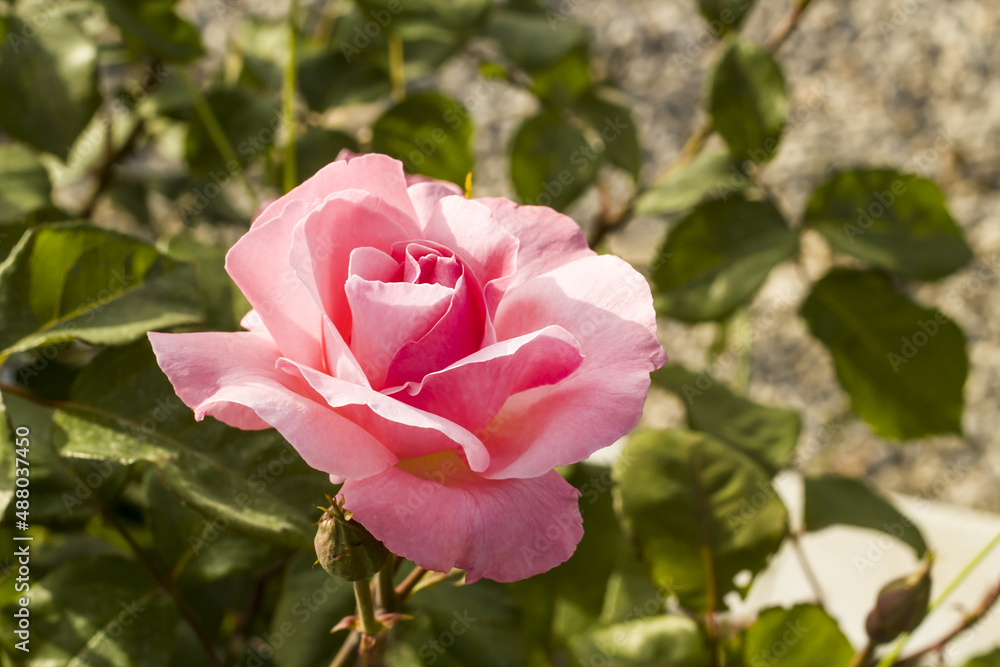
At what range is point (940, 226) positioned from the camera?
18.6 inches

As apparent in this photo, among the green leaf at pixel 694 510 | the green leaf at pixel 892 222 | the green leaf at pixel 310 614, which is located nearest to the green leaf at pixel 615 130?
the green leaf at pixel 892 222

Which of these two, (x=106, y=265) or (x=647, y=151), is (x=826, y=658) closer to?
(x=106, y=265)

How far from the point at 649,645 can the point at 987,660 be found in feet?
0.60

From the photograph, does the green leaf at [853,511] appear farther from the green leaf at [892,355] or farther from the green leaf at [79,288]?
the green leaf at [79,288]

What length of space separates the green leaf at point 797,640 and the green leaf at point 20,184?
1.40 feet

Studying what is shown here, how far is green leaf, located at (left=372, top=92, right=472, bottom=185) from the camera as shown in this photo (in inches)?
18.9

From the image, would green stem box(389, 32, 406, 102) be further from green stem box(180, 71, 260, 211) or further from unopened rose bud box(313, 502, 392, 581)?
unopened rose bud box(313, 502, 392, 581)

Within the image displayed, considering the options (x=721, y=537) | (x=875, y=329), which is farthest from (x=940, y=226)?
(x=721, y=537)

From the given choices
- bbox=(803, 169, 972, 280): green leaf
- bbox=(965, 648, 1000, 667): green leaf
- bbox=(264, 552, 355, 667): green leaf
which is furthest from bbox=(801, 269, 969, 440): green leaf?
bbox=(264, 552, 355, 667): green leaf

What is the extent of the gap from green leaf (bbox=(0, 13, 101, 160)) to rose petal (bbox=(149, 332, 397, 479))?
279mm

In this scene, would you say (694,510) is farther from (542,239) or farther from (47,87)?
(47,87)

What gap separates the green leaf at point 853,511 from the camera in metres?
0.43

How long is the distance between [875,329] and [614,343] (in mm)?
328

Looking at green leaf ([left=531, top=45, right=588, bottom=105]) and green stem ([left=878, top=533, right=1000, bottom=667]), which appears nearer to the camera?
green stem ([left=878, top=533, right=1000, bottom=667])
